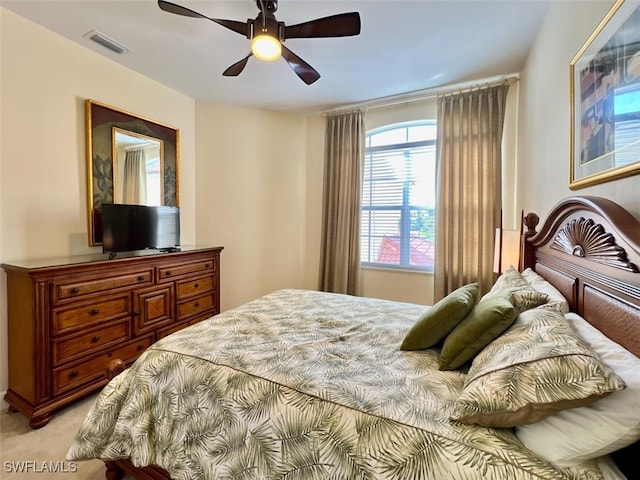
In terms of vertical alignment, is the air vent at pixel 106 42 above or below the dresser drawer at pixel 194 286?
above

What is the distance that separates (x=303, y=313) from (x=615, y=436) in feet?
5.12

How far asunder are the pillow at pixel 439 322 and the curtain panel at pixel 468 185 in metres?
1.95

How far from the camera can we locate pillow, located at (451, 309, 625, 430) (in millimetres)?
769

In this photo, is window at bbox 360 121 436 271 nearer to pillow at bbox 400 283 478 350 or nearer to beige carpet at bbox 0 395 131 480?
pillow at bbox 400 283 478 350

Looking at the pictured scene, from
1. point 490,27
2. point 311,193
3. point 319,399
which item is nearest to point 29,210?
point 319,399

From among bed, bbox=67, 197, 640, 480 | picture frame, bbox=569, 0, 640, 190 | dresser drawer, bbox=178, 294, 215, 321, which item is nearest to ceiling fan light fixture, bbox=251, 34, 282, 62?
picture frame, bbox=569, 0, 640, 190

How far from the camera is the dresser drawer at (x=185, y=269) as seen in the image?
9.03 feet

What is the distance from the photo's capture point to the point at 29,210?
2268 mm

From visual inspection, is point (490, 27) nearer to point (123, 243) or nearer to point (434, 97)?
point (434, 97)

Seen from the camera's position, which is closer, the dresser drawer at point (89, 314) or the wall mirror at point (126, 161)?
the dresser drawer at point (89, 314)

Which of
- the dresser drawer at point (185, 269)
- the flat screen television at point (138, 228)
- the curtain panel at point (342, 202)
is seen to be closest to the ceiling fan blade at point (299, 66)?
the curtain panel at point (342, 202)

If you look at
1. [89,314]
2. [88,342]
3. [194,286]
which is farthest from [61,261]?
[194,286]

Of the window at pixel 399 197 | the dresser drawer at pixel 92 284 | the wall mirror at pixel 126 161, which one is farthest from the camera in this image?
the window at pixel 399 197

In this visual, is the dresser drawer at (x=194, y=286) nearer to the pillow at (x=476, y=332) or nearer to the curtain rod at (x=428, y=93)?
the pillow at (x=476, y=332)
